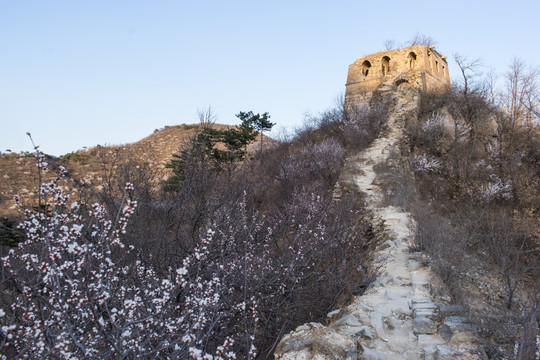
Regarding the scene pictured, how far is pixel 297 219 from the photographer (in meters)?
7.81

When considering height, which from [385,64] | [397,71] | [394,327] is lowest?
[394,327]

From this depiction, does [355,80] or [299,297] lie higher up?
[355,80]

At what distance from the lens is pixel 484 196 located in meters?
10.6

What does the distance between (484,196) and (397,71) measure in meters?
9.94

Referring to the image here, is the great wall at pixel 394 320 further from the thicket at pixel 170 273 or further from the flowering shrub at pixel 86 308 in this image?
the flowering shrub at pixel 86 308

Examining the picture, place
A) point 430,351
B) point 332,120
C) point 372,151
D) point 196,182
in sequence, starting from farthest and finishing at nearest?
point 332,120
point 372,151
point 196,182
point 430,351

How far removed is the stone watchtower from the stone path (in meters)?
13.8

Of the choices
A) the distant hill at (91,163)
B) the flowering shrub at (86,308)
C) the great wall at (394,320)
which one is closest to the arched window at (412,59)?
the distant hill at (91,163)

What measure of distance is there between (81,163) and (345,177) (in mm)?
20858

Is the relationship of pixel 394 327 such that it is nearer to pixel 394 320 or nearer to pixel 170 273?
pixel 394 320

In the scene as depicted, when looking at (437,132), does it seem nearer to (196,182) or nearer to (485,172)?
(485,172)

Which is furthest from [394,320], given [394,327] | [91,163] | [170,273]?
[91,163]

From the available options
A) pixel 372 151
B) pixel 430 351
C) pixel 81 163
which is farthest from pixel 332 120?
pixel 81 163

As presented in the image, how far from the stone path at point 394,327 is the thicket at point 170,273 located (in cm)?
42
